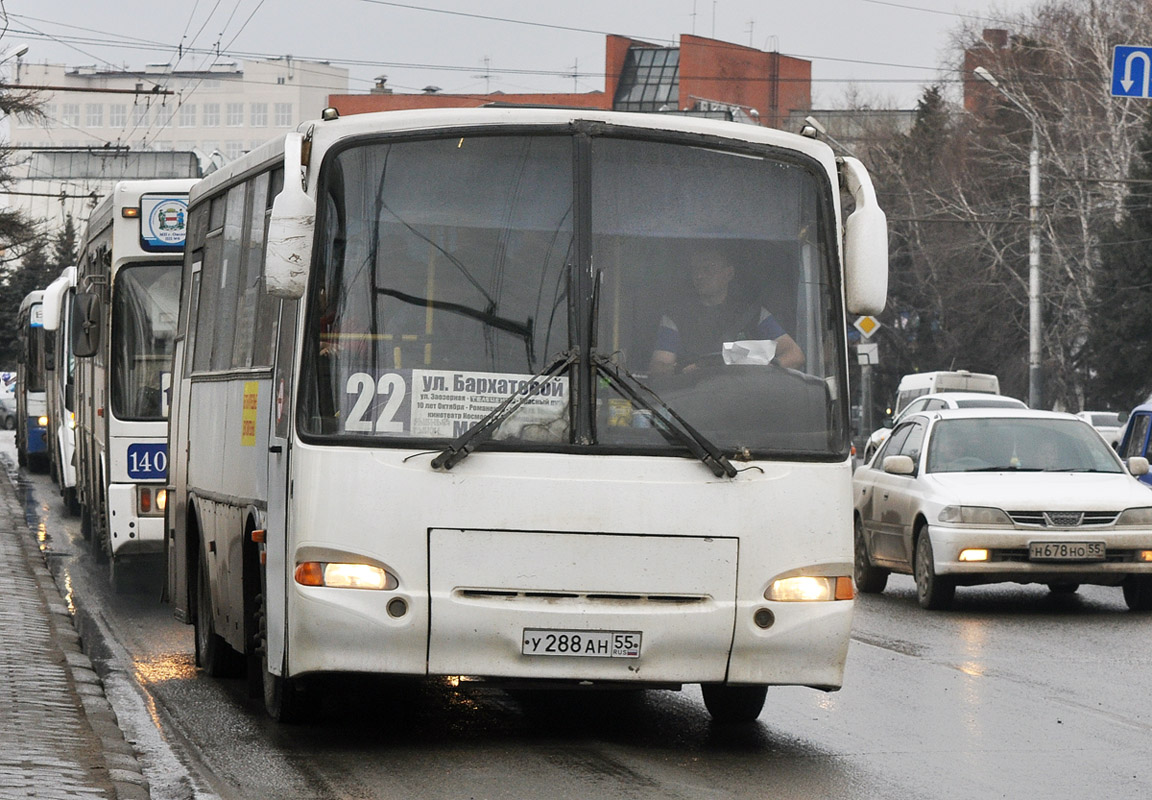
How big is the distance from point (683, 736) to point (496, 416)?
1923 mm

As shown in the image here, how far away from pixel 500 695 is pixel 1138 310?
5087cm

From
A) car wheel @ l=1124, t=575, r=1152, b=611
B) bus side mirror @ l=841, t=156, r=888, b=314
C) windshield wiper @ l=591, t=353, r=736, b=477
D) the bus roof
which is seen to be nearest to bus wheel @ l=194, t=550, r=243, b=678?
the bus roof

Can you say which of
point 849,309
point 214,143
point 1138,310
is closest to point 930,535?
point 849,309

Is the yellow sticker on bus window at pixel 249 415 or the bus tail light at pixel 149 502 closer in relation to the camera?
the yellow sticker on bus window at pixel 249 415

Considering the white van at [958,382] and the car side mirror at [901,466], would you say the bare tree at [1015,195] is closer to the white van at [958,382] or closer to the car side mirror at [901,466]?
the white van at [958,382]

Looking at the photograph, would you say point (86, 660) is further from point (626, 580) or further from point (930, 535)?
point (930, 535)

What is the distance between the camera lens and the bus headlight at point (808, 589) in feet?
26.4

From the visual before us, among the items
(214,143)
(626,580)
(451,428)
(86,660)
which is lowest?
(86,660)

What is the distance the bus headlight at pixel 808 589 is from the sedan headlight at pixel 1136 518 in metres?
7.94

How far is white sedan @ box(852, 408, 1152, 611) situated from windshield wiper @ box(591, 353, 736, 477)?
25.9ft

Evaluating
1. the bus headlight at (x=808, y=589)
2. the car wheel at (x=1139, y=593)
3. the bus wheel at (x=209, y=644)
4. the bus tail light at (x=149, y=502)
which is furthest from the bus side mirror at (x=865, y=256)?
the bus tail light at (x=149, y=502)

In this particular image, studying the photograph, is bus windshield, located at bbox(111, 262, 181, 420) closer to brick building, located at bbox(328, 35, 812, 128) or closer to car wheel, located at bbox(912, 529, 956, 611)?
car wheel, located at bbox(912, 529, 956, 611)

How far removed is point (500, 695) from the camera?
10.4 m

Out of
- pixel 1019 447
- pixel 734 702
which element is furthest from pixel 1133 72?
pixel 734 702
